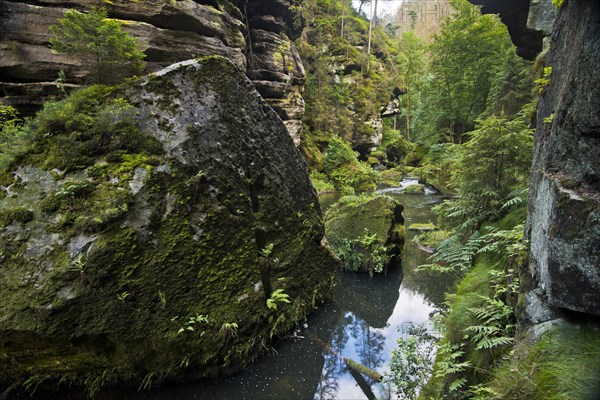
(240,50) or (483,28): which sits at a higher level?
(483,28)

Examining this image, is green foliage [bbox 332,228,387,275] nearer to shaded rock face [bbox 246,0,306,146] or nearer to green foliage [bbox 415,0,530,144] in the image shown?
shaded rock face [bbox 246,0,306,146]

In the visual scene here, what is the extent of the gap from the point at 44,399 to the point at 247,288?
2.85 meters

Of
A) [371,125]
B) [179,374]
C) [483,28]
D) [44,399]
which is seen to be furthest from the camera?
[371,125]

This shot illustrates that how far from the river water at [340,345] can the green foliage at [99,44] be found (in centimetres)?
736

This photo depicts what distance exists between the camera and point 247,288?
200 inches

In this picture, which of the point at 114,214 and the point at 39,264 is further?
the point at 114,214

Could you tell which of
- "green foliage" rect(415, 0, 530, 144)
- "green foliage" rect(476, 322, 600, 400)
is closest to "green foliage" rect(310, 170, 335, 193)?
"green foliage" rect(415, 0, 530, 144)

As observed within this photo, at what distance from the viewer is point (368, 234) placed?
8.70 metres

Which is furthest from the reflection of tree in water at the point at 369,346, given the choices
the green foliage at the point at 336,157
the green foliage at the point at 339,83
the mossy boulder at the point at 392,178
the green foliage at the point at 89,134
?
the mossy boulder at the point at 392,178

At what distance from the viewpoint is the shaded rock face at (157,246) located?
12.2 feet

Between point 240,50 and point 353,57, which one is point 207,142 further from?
point 353,57

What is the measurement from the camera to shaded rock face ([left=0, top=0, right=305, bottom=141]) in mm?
10016

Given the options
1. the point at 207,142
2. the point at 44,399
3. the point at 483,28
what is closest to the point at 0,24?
the point at 207,142

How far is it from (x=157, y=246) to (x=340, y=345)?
390cm
